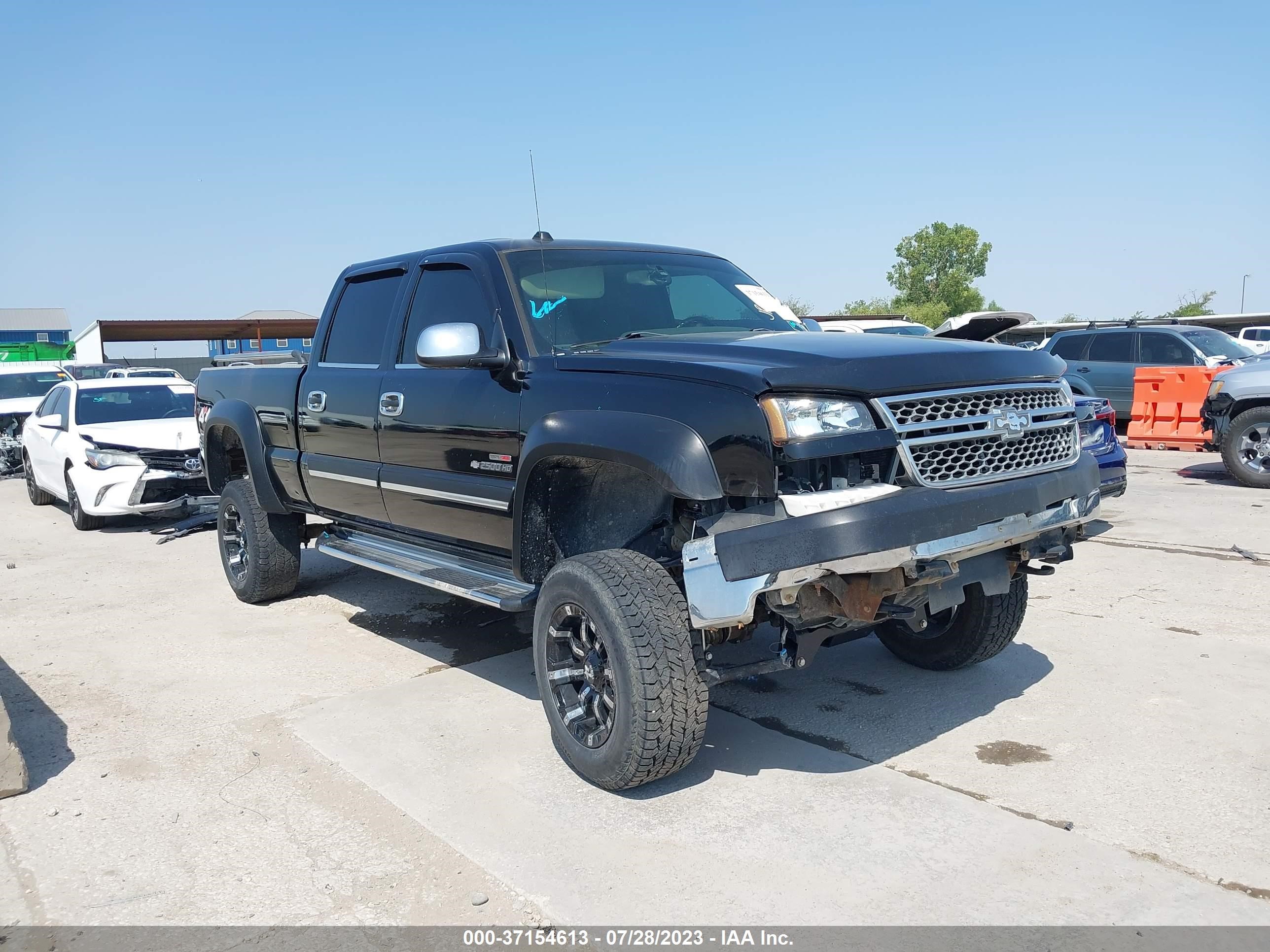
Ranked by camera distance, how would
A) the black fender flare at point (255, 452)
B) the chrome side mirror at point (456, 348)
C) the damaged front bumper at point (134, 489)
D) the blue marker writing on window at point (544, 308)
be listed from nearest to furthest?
the chrome side mirror at point (456, 348), the blue marker writing on window at point (544, 308), the black fender flare at point (255, 452), the damaged front bumper at point (134, 489)

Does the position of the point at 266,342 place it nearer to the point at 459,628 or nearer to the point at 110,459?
the point at 110,459

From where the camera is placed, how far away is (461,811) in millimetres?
3469

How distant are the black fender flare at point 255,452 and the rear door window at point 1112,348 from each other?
12347 mm

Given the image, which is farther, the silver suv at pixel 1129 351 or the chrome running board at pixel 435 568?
the silver suv at pixel 1129 351

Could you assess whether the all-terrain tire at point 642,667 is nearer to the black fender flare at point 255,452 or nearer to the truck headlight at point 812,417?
the truck headlight at point 812,417

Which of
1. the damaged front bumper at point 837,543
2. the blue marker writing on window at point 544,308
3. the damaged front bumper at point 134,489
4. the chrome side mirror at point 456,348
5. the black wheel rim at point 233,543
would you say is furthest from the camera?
the damaged front bumper at point 134,489

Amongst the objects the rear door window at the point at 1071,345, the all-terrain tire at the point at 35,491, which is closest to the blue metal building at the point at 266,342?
the all-terrain tire at the point at 35,491

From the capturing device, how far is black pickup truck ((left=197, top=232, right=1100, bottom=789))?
3133 mm

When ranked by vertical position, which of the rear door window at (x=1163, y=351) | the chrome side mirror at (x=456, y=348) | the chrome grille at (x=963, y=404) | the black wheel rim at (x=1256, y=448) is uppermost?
the chrome side mirror at (x=456, y=348)

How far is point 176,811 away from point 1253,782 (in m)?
3.82

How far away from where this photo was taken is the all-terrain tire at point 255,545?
20.9 feet

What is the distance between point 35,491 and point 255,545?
770 cm

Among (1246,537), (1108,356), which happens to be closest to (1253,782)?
(1246,537)

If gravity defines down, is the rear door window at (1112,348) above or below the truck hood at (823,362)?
below
